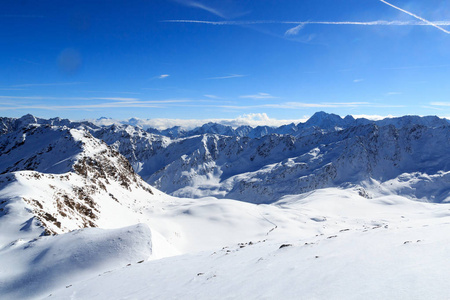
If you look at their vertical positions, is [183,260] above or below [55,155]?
below

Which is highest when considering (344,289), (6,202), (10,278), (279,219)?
(344,289)

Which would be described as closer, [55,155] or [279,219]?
[279,219]

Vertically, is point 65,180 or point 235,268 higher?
point 65,180

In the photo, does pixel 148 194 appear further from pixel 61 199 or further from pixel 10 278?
pixel 10 278

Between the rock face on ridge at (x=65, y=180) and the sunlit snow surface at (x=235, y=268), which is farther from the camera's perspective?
the rock face on ridge at (x=65, y=180)

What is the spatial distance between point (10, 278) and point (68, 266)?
3.79 m

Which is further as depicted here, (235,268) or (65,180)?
(65,180)

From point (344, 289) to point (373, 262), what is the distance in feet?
11.7

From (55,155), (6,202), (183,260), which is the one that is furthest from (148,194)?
(183,260)

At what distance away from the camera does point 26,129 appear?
113 metres

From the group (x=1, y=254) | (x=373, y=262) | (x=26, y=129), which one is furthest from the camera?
(x=26, y=129)

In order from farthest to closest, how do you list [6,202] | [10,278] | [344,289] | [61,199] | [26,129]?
[26,129] < [61,199] < [6,202] < [10,278] < [344,289]

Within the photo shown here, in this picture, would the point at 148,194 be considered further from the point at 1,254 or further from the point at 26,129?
the point at 26,129

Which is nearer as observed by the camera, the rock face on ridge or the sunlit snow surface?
the sunlit snow surface
